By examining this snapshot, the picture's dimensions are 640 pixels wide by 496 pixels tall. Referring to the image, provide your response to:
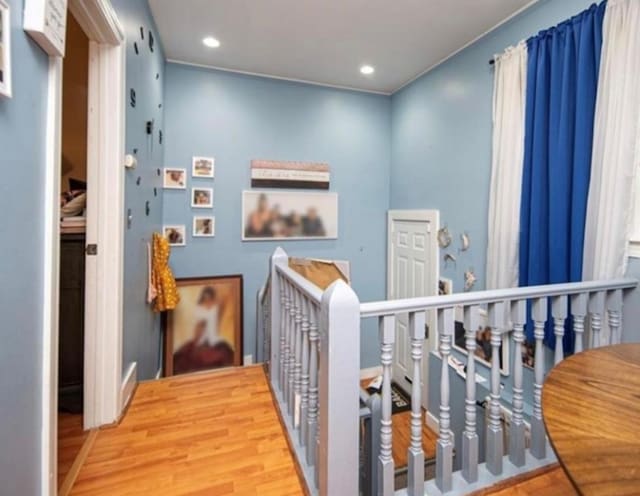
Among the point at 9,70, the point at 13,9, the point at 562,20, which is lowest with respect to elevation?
the point at 9,70

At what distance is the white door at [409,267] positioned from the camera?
3482 mm

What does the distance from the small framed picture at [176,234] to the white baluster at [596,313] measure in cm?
334

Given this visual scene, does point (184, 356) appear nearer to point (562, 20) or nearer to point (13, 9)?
point (13, 9)

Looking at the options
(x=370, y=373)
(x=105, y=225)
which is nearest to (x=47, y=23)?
(x=105, y=225)

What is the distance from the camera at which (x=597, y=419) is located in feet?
2.35

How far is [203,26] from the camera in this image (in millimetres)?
2773

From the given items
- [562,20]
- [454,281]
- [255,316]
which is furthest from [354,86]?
[255,316]

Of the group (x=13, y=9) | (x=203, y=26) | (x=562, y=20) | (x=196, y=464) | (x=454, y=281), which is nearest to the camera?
(x=13, y=9)

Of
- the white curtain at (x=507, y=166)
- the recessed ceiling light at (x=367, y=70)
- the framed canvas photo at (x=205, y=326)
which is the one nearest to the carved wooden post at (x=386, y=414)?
the white curtain at (x=507, y=166)

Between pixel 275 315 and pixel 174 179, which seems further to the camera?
pixel 174 179

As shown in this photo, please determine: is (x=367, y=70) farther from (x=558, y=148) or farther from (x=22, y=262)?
(x=22, y=262)

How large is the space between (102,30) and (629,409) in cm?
232

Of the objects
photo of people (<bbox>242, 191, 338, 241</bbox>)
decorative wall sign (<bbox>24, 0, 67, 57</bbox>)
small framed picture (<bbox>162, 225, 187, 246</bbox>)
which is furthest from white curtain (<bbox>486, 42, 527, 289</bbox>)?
small framed picture (<bbox>162, 225, 187, 246</bbox>)

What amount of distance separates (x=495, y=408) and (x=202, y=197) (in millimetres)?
3131
